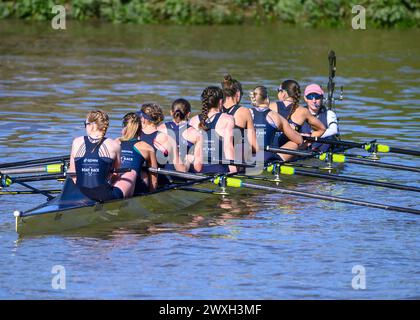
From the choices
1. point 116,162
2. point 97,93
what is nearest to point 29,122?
point 97,93

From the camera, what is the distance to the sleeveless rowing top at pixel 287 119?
17.0 meters

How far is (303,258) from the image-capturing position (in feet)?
40.0

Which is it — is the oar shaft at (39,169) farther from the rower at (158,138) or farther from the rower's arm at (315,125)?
the rower's arm at (315,125)

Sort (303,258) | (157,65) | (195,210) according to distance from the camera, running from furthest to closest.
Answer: (157,65)
(195,210)
(303,258)

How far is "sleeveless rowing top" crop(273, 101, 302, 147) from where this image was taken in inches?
668

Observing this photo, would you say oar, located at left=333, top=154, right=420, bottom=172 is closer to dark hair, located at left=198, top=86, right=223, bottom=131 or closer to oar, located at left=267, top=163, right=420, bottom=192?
oar, located at left=267, top=163, right=420, bottom=192

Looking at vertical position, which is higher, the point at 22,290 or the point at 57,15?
the point at 57,15

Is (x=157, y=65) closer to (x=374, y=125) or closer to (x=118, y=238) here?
(x=374, y=125)

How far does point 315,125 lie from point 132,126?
4.85 m

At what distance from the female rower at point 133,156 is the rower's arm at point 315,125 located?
4295 millimetres

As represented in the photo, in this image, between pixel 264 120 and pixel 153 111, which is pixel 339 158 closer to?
pixel 264 120

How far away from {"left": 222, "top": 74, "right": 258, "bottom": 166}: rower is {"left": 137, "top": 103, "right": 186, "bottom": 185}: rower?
1.37 m

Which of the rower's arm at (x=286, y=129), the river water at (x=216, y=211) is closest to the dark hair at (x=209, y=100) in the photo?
the river water at (x=216, y=211)

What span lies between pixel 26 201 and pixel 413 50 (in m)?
22.6
